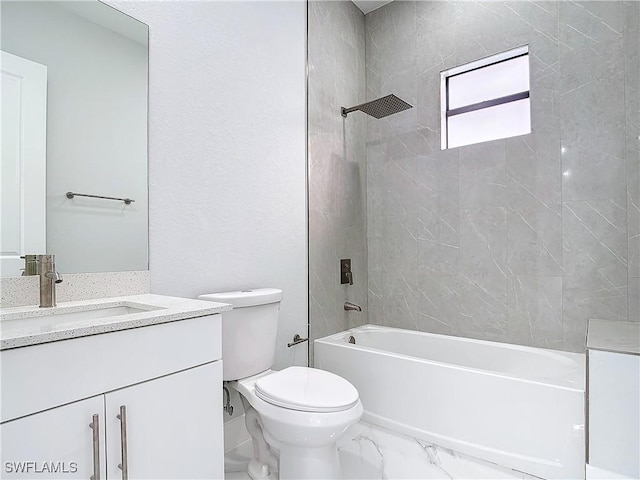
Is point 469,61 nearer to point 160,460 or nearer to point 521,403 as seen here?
point 521,403

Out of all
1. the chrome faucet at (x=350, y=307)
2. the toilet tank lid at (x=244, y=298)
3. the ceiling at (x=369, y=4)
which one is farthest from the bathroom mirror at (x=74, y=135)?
the ceiling at (x=369, y=4)

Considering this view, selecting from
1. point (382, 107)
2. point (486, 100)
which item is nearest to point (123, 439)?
point (382, 107)

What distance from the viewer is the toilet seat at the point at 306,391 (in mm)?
1435

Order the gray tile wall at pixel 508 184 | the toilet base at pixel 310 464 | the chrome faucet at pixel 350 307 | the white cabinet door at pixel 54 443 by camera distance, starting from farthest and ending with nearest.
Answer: the chrome faucet at pixel 350 307 < the gray tile wall at pixel 508 184 < the toilet base at pixel 310 464 < the white cabinet door at pixel 54 443

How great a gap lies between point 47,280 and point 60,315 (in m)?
0.12

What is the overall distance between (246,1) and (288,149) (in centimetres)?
81

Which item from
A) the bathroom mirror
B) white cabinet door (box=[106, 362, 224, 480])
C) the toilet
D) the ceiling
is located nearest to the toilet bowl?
the toilet

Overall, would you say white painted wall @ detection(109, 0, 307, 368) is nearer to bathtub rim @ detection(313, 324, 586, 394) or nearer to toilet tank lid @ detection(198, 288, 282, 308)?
toilet tank lid @ detection(198, 288, 282, 308)

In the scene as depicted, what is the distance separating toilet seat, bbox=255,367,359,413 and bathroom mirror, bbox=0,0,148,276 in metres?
0.74

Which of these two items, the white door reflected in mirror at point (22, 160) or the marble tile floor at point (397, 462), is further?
the marble tile floor at point (397, 462)

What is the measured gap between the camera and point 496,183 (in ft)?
8.02

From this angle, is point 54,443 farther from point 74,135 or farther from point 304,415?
point 74,135

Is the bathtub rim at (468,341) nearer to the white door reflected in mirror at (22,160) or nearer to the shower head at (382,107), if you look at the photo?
the shower head at (382,107)

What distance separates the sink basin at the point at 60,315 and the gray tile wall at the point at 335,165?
1288 millimetres
